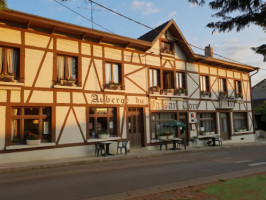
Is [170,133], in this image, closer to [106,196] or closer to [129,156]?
[129,156]

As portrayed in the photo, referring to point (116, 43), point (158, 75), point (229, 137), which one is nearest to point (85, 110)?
point (116, 43)

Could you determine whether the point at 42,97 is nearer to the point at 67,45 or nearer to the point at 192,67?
the point at 67,45

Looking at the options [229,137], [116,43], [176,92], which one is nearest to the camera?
[116,43]

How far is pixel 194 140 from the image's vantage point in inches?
687

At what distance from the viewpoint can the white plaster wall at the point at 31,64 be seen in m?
11.2

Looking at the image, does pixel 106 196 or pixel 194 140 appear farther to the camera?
pixel 194 140

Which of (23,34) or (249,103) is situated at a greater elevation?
(23,34)

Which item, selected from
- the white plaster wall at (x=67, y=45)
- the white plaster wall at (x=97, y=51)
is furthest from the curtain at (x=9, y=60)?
the white plaster wall at (x=97, y=51)

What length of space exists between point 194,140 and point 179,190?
12369 mm

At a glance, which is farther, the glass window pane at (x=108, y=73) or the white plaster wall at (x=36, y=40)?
the glass window pane at (x=108, y=73)

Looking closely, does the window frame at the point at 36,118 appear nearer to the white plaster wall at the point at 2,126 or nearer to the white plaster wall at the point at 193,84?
the white plaster wall at the point at 2,126

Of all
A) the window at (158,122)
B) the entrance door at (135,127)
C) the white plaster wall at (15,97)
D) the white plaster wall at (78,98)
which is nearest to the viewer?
the white plaster wall at (15,97)

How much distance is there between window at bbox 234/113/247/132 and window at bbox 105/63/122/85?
43.6 ft

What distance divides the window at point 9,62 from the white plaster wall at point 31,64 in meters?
0.44
